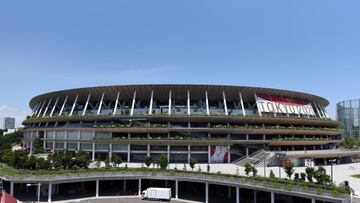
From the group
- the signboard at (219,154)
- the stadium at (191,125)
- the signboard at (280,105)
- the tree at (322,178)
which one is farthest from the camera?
the signboard at (280,105)

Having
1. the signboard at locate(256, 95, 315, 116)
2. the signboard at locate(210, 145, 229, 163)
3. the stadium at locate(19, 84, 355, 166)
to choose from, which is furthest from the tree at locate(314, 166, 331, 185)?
the signboard at locate(256, 95, 315, 116)

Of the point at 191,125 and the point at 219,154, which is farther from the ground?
the point at 191,125

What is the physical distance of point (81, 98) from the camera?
306 feet

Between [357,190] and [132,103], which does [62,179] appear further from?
[357,190]

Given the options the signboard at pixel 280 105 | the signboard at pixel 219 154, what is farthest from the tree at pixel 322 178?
the signboard at pixel 280 105

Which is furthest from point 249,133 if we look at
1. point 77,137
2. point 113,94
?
point 77,137

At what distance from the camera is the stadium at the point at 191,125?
250 feet

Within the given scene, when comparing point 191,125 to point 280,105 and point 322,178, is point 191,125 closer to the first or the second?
point 280,105

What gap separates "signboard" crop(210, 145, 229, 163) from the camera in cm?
7581

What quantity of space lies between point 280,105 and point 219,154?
2430 centimetres

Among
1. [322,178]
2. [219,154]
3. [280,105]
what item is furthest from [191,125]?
[322,178]

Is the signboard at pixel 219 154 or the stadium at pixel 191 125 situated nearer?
the signboard at pixel 219 154

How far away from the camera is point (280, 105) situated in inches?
3455

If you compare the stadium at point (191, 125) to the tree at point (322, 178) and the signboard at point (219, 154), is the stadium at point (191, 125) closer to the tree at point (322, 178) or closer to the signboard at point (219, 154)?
the signboard at point (219, 154)
